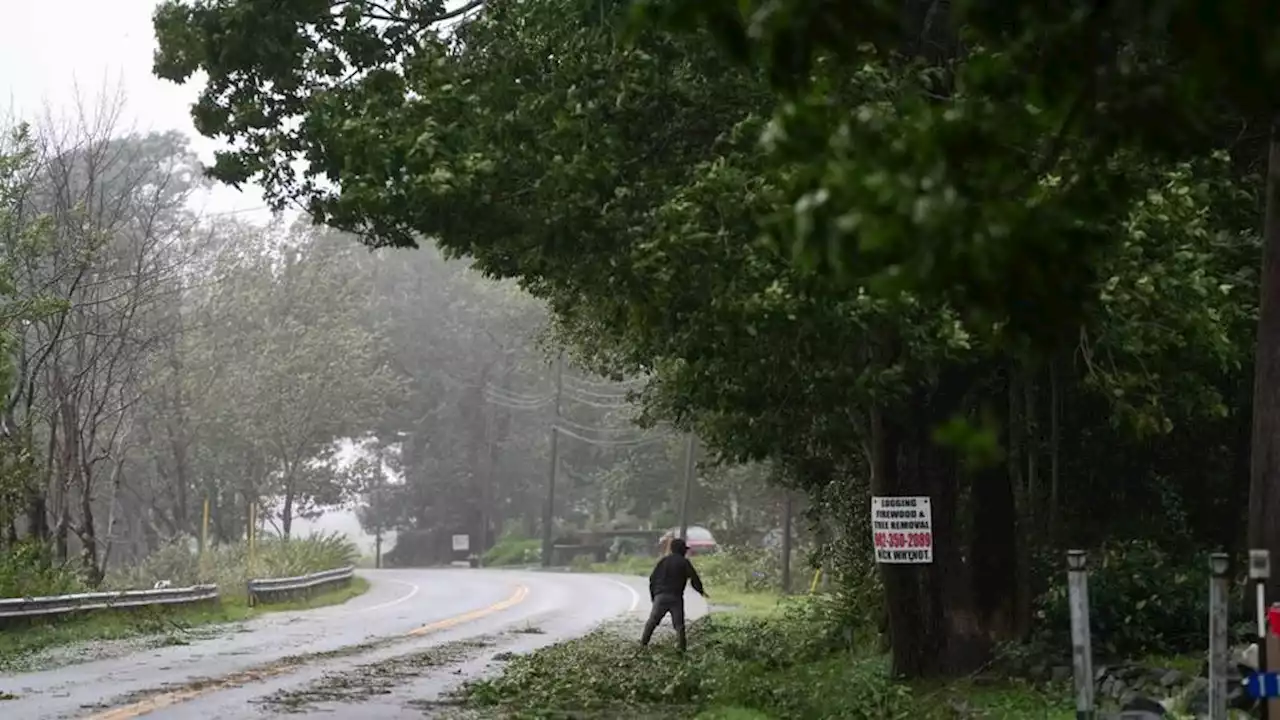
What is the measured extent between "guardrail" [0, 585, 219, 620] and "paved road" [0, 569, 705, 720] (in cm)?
148

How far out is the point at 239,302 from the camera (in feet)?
177

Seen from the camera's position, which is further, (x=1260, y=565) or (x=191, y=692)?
(x=191, y=692)

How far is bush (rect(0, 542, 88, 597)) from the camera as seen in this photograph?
82.6ft

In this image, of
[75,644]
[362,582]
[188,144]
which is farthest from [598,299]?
[188,144]

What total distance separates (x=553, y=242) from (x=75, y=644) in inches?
510

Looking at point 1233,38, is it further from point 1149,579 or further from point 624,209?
point 1149,579

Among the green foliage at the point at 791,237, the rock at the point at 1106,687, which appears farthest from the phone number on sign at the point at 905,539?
the rock at the point at 1106,687

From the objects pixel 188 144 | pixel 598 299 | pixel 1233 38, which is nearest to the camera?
pixel 1233 38

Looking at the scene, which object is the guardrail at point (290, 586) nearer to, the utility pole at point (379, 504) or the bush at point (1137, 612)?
the bush at point (1137, 612)

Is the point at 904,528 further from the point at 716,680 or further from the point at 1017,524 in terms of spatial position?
the point at 716,680

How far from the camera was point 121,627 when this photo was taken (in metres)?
25.9

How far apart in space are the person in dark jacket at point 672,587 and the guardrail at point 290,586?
48.7ft

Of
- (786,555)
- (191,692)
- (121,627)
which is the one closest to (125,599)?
(121,627)

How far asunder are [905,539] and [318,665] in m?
8.21
